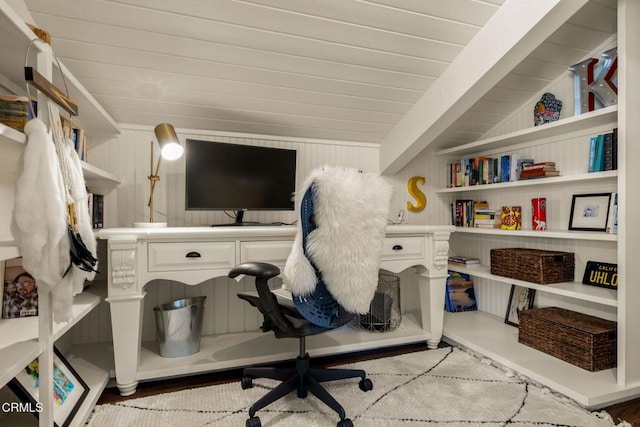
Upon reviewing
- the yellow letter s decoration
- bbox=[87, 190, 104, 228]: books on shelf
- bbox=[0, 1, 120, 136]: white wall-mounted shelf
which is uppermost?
bbox=[0, 1, 120, 136]: white wall-mounted shelf

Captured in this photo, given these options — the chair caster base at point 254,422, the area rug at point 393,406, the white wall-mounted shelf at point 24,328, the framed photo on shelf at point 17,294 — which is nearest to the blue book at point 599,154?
the area rug at point 393,406

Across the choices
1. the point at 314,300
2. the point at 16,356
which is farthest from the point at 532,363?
the point at 16,356

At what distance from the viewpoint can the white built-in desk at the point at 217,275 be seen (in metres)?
1.69

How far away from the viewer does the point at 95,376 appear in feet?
5.78

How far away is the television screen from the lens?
212 centimetres

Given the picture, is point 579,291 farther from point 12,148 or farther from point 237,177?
point 12,148

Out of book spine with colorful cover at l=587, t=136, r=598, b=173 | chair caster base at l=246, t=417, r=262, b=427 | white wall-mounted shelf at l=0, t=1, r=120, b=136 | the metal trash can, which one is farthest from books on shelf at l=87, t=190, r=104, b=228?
book spine with colorful cover at l=587, t=136, r=598, b=173

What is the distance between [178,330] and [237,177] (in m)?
0.99

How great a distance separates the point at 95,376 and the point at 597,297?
2657 millimetres

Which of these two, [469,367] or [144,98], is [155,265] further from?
[469,367]

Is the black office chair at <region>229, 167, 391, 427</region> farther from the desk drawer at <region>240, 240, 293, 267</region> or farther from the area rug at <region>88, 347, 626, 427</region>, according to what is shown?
the desk drawer at <region>240, 240, 293, 267</region>

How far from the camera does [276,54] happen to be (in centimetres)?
191

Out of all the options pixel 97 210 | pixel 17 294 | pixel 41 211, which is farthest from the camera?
pixel 97 210

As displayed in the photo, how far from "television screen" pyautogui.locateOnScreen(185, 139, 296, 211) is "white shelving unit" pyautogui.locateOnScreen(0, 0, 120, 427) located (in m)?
0.52
